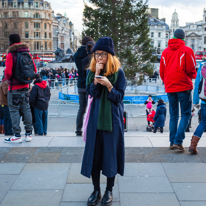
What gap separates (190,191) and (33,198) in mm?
1758

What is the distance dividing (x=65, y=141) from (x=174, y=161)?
6.82ft

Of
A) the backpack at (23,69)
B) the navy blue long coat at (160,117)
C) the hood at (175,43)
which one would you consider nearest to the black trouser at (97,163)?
the hood at (175,43)

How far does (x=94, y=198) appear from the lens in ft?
10.5

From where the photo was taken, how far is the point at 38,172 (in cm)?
408

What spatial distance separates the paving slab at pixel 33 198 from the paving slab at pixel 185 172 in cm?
145

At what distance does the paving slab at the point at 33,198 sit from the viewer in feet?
10.5

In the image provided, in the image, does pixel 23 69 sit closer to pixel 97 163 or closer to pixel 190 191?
pixel 97 163

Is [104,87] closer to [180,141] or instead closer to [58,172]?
[58,172]

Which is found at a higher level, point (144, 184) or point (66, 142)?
point (66, 142)

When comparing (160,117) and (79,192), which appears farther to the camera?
(160,117)

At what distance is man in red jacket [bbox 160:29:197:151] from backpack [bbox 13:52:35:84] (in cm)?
225

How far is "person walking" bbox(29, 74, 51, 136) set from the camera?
7344mm

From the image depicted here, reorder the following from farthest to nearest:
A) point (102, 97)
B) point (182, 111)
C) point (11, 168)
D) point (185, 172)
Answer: point (182, 111), point (11, 168), point (185, 172), point (102, 97)

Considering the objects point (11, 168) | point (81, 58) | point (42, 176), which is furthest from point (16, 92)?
point (42, 176)
